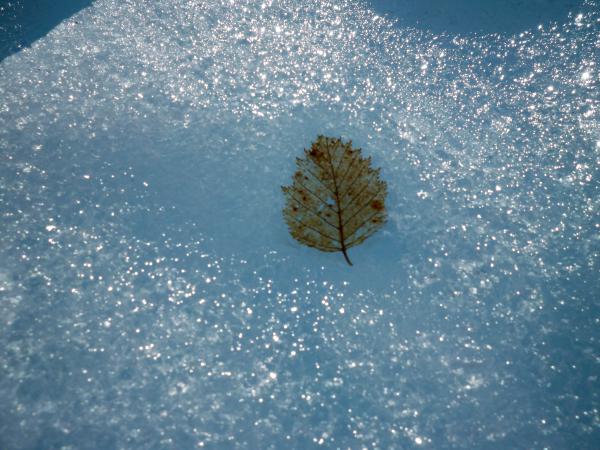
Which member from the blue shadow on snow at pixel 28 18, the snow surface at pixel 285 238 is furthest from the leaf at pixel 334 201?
the blue shadow on snow at pixel 28 18

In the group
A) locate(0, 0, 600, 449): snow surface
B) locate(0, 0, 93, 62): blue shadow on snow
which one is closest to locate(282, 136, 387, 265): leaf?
locate(0, 0, 600, 449): snow surface

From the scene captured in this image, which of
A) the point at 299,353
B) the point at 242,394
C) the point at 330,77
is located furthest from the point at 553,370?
the point at 330,77

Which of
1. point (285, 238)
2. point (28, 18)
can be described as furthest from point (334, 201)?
point (28, 18)

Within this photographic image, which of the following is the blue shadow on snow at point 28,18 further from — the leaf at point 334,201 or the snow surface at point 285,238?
the leaf at point 334,201

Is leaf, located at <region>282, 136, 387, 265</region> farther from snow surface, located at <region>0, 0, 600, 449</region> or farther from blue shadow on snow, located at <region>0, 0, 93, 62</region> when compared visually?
blue shadow on snow, located at <region>0, 0, 93, 62</region>

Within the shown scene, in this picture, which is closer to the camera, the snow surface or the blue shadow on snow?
the snow surface

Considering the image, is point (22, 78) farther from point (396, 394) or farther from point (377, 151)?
point (396, 394)
